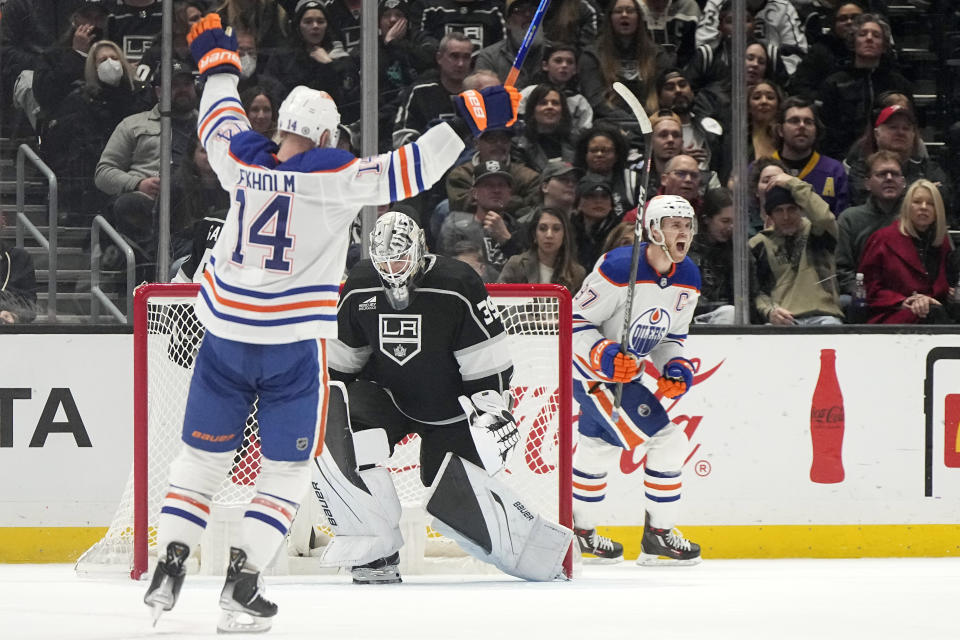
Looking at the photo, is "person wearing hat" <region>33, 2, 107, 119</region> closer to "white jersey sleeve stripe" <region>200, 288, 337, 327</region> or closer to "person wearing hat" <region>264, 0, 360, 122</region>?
"person wearing hat" <region>264, 0, 360, 122</region>

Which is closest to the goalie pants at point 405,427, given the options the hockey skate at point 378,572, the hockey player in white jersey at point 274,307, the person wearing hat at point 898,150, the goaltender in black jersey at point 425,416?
the goaltender in black jersey at point 425,416

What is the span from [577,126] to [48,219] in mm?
2072

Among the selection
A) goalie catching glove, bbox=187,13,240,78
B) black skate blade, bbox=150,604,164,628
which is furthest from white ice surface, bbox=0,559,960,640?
goalie catching glove, bbox=187,13,240,78

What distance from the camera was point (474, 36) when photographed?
19.8 ft

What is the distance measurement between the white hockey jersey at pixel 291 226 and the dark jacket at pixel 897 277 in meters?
2.63

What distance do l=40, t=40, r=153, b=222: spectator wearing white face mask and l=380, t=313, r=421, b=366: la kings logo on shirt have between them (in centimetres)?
161

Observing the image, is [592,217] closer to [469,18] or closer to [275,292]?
[469,18]

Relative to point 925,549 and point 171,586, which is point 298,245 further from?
point 925,549

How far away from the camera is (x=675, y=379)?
16.5 feet

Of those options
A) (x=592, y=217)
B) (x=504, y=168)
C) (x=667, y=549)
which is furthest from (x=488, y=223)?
(x=667, y=549)

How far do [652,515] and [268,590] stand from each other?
1.51 metres

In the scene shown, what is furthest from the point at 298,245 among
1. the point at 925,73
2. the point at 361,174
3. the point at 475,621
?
the point at 925,73

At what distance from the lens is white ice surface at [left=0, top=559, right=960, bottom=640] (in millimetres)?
3291

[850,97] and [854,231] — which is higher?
[850,97]
